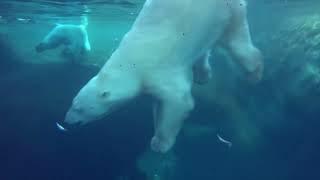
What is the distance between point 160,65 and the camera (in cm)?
655

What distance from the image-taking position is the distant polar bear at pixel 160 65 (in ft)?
21.3

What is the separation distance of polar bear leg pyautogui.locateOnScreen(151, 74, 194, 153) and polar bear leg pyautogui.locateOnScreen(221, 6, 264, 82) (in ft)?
3.72

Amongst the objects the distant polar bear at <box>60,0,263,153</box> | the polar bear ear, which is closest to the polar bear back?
the distant polar bear at <box>60,0,263,153</box>

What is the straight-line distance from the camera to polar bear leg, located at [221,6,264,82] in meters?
7.12

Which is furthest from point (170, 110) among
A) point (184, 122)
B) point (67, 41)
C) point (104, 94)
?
point (67, 41)

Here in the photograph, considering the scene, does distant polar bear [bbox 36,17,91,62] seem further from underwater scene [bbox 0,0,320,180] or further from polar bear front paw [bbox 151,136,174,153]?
polar bear front paw [bbox 151,136,174,153]

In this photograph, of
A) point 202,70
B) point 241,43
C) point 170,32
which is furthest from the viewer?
point 202,70

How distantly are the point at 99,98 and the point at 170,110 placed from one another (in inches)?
41.3

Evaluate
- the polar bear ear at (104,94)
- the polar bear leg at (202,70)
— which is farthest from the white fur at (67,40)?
the polar bear ear at (104,94)

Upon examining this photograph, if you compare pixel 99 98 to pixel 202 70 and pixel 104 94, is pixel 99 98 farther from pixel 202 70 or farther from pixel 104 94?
pixel 202 70

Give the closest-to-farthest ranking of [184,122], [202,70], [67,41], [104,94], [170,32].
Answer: [104,94]
[170,32]
[202,70]
[184,122]
[67,41]

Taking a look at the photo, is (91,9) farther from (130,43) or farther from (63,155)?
(130,43)

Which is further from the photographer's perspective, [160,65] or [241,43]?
[241,43]

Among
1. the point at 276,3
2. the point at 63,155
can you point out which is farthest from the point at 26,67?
the point at 276,3
